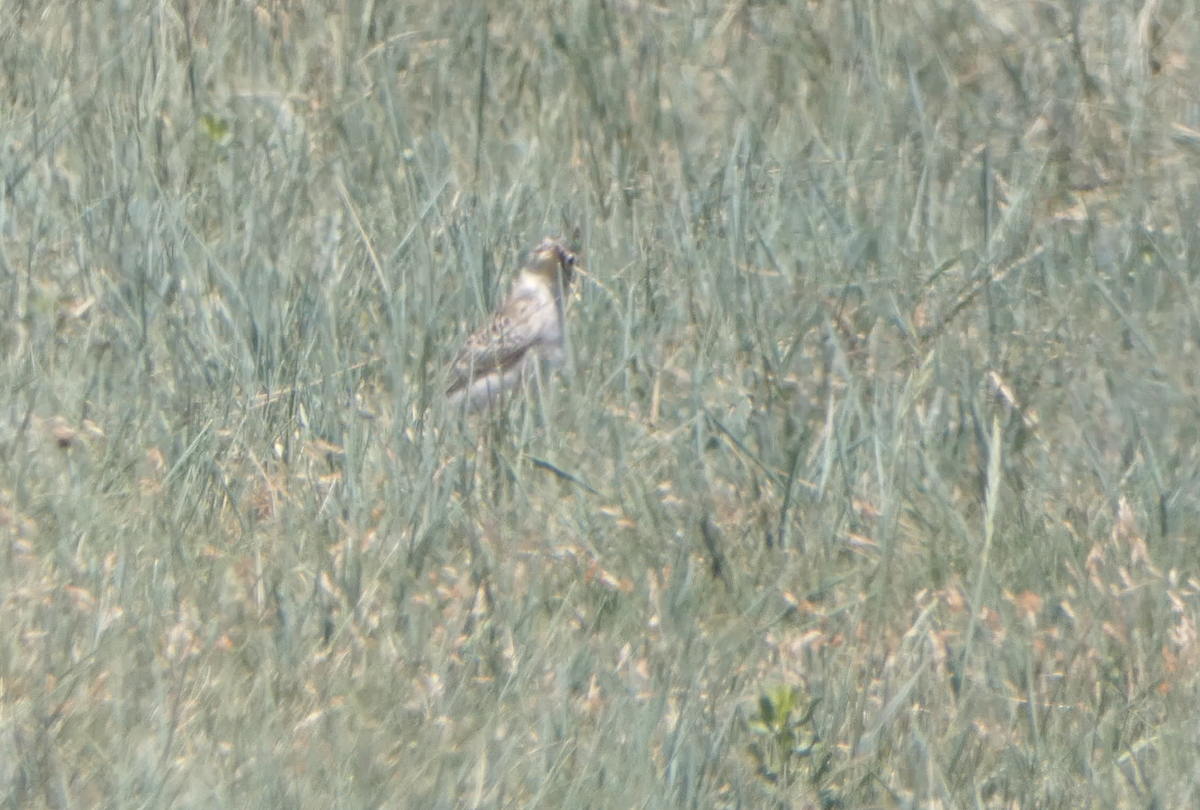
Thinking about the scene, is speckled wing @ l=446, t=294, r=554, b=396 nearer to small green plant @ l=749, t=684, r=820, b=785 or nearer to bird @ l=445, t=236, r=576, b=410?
bird @ l=445, t=236, r=576, b=410

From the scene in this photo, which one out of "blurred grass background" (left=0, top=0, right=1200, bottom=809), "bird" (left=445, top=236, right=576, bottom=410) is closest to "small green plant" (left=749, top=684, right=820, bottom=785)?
"blurred grass background" (left=0, top=0, right=1200, bottom=809)

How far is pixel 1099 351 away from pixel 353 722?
89.8 inches

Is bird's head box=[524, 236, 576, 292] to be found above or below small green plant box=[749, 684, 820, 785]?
below

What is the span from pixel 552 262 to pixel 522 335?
257 millimetres

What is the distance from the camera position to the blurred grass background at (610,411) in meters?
3.51

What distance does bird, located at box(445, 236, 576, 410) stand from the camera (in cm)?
516

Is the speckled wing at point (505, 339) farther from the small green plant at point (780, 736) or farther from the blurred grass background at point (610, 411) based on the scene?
the small green plant at point (780, 736)

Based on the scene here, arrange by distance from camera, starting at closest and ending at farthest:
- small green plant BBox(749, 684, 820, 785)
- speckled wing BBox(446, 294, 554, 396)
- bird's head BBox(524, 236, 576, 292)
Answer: small green plant BBox(749, 684, 820, 785)
speckled wing BBox(446, 294, 554, 396)
bird's head BBox(524, 236, 576, 292)

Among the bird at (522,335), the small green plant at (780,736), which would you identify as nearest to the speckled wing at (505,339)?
the bird at (522,335)

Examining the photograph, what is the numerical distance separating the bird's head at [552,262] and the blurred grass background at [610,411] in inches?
4.2

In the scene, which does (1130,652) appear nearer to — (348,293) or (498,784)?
(498,784)

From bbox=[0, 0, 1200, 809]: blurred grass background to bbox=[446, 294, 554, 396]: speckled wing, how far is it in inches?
3.6

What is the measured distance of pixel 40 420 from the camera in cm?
468

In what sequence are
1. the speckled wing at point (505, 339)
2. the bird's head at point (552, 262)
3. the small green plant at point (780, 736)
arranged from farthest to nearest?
the bird's head at point (552, 262) → the speckled wing at point (505, 339) → the small green plant at point (780, 736)
